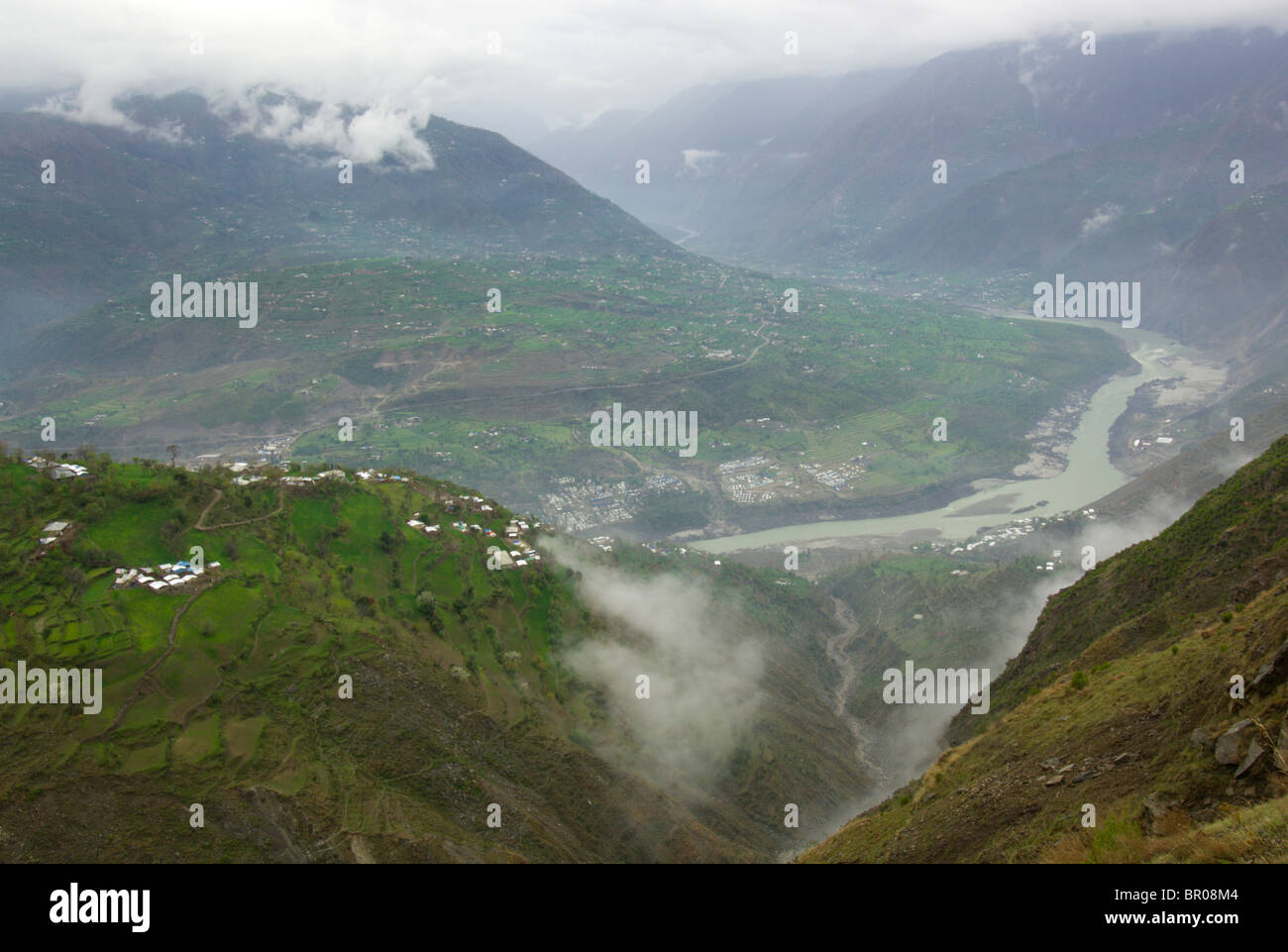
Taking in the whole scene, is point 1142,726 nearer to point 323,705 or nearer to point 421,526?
point 323,705

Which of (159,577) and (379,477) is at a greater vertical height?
(379,477)

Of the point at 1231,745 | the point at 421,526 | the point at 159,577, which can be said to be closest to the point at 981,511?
the point at 421,526

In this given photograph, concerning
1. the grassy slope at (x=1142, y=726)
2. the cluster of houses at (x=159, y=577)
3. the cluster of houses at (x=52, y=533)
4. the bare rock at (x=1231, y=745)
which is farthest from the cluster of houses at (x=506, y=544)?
the bare rock at (x=1231, y=745)

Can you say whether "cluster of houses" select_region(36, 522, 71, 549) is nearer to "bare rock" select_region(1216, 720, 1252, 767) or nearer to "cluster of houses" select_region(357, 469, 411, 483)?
"cluster of houses" select_region(357, 469, 411, 483)

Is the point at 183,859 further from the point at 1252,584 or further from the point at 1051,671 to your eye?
the point at 1252,584

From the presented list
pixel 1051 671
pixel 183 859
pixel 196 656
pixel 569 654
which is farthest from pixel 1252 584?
pixel 196 656

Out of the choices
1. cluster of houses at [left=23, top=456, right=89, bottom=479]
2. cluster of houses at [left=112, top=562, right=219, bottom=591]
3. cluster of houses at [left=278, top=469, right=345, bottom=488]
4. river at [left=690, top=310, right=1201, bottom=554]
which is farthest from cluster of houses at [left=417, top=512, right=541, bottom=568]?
river at [left=690, top=310, right=1201, bottom=554]

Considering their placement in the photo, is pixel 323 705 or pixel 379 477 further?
pixel 379 477
